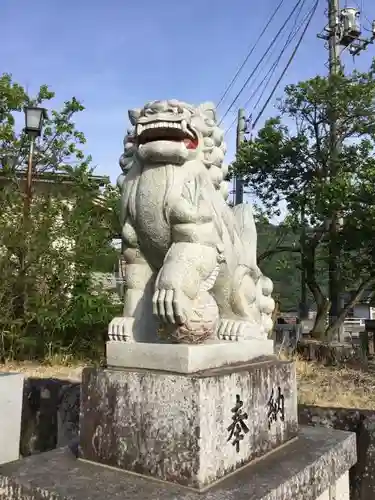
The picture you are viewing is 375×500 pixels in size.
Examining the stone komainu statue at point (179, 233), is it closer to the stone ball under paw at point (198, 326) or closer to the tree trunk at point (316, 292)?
the stone ball under paw at point (198, 326)

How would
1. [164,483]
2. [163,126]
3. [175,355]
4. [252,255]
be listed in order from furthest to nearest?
1. [252,255]
2. [163,126]
3. [175,355]
4. [164,483]

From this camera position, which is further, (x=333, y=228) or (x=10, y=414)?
(x=333, y=228)

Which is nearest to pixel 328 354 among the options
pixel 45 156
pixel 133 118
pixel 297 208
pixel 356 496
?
pixel 297 208

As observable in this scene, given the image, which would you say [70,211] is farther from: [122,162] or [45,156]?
[122,162]

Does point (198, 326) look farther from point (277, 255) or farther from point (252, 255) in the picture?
point (277, 255)

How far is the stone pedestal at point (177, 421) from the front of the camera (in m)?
1.69

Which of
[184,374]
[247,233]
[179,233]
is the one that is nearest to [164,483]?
[184,374]

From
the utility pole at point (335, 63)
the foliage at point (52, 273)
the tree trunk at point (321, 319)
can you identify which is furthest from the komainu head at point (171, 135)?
the tree trunk at point (321, 319)

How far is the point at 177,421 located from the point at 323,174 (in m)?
8.65

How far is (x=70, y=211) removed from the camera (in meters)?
6.94

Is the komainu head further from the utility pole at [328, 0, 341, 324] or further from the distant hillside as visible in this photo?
the distant hillside

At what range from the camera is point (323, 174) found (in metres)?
9.62

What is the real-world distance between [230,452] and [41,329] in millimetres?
5094

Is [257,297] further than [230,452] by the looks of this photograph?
Yes
